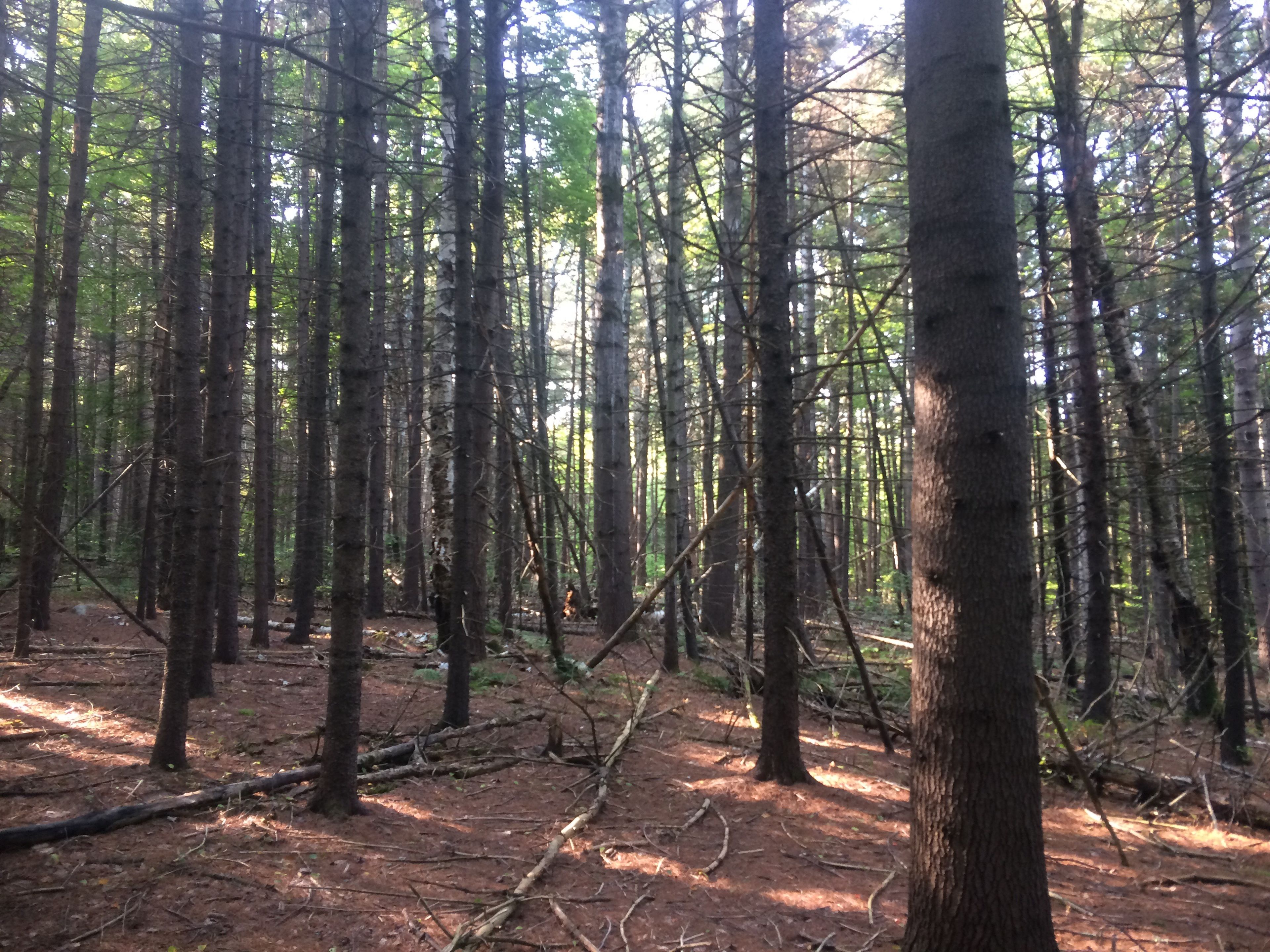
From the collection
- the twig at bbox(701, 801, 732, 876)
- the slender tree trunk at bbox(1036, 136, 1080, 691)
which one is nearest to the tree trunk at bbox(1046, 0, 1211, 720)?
the slender tree trunk at bbox(1036, 136, 1080, 691)

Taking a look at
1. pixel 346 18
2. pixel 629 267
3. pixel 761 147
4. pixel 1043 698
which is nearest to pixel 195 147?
pixel 346 18

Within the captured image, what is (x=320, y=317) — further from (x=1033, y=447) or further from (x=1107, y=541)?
(x=1033, y=447)

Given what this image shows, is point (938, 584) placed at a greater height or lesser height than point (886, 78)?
A: lesser

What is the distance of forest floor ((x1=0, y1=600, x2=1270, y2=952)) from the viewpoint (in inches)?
170

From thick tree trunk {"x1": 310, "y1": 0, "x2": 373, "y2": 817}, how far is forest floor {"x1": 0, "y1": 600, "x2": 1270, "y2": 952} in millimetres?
458

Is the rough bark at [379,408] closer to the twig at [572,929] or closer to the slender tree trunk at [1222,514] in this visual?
the twig at [572,929]

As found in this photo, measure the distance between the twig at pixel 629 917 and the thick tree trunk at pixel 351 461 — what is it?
2.14 metres

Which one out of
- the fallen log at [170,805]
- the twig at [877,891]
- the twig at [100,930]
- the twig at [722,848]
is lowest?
the twig at [877,891]

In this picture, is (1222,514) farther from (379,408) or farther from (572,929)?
(379,408)

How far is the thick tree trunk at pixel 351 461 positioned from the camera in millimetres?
5602

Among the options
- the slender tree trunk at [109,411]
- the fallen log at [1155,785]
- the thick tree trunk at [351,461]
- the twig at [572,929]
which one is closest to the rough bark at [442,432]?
the thick tree trunk at [351,461]

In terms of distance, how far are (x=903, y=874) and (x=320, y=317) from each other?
36.1ft

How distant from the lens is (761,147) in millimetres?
6750

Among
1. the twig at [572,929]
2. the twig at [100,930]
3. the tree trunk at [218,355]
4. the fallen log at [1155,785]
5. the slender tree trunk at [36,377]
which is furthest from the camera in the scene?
the slender tree trunk at [36,377]
